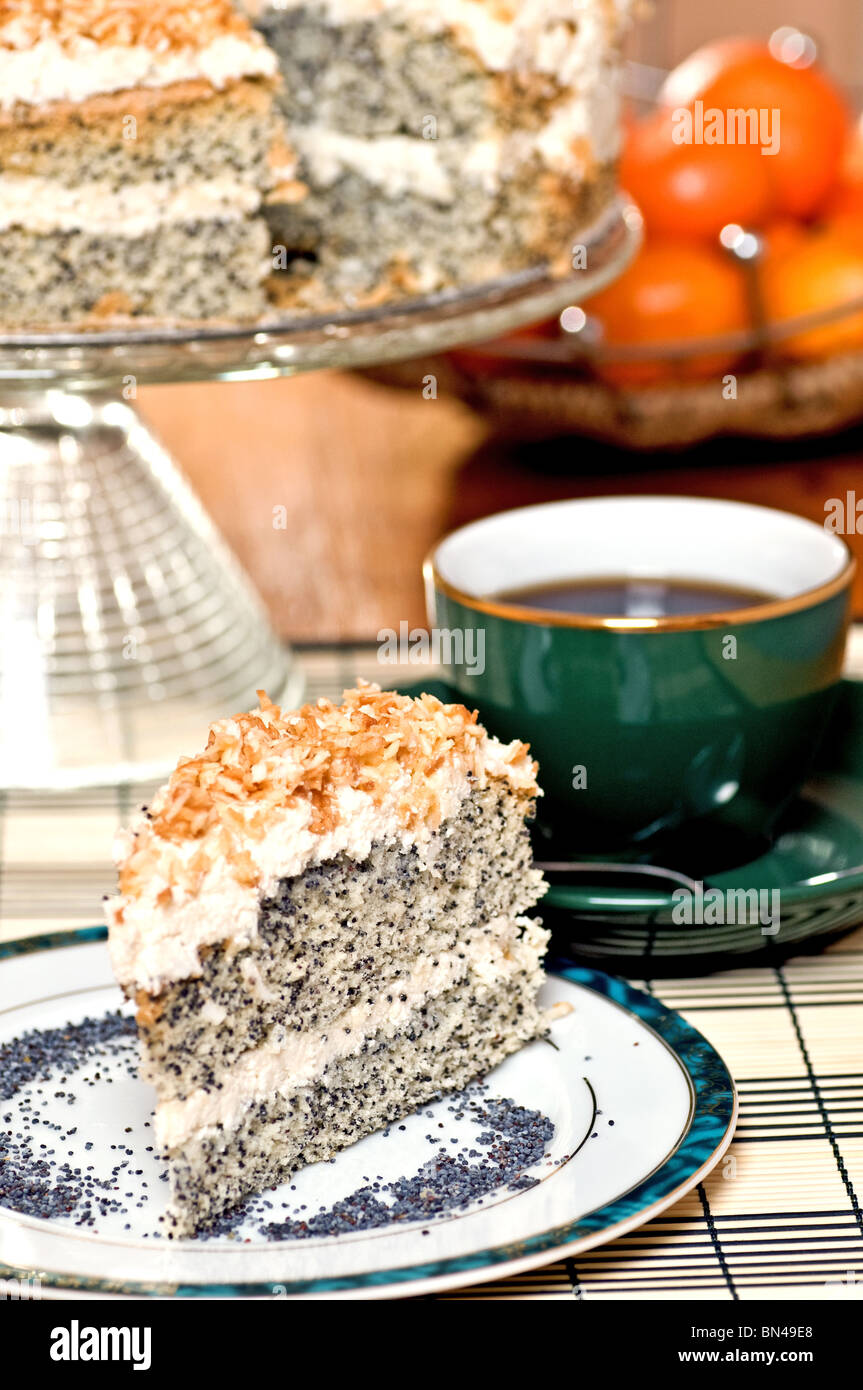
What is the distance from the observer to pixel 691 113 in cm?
199

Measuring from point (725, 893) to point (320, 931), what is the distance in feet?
0.85

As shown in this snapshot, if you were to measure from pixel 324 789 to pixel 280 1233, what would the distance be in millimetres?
210

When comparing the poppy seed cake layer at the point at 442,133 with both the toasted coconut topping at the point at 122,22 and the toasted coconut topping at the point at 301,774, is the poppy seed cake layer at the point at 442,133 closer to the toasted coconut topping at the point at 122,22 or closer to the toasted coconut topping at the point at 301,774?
the toasted coconut topping at the point at 122,22

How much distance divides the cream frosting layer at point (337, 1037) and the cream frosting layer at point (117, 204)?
2.25 feet

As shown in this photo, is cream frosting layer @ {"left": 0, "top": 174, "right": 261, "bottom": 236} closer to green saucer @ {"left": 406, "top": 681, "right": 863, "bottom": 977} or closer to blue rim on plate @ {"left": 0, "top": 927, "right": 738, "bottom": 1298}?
green saucer @ {"left": 406, "top": 681, "right": 863, "bottom": 977}

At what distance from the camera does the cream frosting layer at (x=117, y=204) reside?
132 centimetres

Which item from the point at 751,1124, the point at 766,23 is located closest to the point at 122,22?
the point at 751,1124

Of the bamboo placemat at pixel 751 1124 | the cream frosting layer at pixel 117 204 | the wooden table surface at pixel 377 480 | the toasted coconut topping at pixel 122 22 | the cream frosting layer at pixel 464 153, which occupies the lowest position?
the bamboo placemat at pixel 751 1124

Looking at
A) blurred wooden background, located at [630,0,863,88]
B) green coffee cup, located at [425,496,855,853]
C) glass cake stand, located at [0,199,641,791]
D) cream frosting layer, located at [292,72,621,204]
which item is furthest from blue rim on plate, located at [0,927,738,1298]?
blurred wooden background, located at [630,0,863,88]

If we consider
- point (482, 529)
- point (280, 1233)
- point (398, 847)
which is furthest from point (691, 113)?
point (280, 1233)

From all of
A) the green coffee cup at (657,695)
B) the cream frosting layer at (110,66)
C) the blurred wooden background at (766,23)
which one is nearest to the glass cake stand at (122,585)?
the cream frosting layer at (110,66)

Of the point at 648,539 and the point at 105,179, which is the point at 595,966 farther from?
the point at 105,179

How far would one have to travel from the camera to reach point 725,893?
989 millimetres
